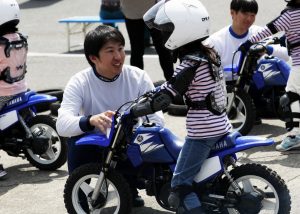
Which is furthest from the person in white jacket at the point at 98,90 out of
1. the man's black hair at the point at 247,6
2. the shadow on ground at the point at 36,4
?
the shadow on ground at the point at 36,4

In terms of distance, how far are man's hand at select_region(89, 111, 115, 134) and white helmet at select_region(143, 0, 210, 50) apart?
1.86ft

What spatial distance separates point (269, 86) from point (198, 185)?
2872mm

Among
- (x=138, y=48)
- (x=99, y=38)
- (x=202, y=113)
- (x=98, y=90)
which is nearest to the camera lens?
(x=202, y=113)

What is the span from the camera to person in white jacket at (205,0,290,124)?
308 inches

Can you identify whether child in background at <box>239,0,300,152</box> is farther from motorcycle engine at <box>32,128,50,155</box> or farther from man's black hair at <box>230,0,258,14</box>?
motorcycle engine at <box>32,128,50,155</box>

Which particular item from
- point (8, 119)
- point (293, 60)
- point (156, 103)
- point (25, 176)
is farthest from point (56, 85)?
point (156, 103)

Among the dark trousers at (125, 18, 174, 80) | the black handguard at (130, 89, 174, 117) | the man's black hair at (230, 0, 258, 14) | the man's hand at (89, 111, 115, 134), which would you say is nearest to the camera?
the black handguard at (130, 89, 174, 117)

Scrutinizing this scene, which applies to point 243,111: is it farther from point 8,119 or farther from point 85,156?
point 85,156

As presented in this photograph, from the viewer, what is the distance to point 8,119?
6.95 m

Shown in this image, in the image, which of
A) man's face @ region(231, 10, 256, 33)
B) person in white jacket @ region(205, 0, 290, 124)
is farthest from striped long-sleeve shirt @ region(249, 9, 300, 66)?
man's face @ region(231, 10, 256, 33)

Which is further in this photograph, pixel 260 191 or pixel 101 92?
pixel 101 92

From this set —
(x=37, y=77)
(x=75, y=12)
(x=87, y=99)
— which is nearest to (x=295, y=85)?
(x=87, y=99)

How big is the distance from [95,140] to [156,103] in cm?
62

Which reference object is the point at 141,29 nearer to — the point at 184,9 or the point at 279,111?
the point at 279,111
